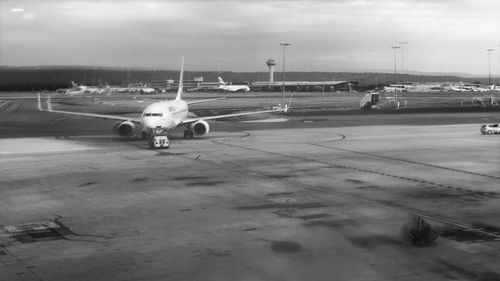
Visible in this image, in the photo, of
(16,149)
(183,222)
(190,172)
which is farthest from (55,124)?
(183,222)

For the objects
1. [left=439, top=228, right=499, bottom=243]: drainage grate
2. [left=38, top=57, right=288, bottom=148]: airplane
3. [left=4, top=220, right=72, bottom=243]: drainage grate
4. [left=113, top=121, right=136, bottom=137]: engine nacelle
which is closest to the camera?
[left=439, top=228, right=499, bottom=243]: drainage grate

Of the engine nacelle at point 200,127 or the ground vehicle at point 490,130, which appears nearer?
A: the engine nacelle at point 200,127

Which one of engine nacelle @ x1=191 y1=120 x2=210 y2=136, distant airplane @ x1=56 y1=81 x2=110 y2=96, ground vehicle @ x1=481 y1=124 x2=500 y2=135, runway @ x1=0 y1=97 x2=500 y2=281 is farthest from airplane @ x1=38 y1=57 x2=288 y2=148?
distant airplane @ x1=56 y1=81 x2=110 y2=96

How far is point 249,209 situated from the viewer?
28172 millimetres

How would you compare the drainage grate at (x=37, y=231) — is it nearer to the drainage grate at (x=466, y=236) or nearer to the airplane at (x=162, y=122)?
the drainage grate at (x=466, y=236)

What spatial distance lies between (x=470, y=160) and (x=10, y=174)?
3225cm

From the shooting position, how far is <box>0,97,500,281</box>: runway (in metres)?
19.3

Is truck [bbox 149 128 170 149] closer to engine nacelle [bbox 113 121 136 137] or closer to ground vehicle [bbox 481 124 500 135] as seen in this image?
engine nacelle [bbox 113 121 136 137]

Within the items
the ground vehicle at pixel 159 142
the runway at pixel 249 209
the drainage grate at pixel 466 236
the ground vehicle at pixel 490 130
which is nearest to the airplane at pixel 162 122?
the ground vehicle at pixel 159 142

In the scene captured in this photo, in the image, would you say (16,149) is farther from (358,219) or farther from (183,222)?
(358,219)

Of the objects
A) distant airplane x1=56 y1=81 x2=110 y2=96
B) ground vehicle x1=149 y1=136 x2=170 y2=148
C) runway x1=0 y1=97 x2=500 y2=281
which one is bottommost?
runway x1=0 y1=97 x2=500 y2=281

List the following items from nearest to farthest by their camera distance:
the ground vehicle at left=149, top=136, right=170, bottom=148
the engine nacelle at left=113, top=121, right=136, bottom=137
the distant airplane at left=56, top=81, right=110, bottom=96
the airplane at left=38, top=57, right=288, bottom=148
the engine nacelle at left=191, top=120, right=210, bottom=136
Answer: the ground vehicle at left=149, top=136, right=170, bottom=148 → the airplane at left=38, top=57, right=288, bottom=148 → the engine nacelle at left=113, top=121, right=136, bottom=137 → the engine nacelle at left=191, top=120, right=210, bottom=136 → the distant airplane at left=56, top=81, right=110, bottom=96

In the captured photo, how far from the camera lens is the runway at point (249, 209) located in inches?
761

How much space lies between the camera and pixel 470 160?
4500cm
